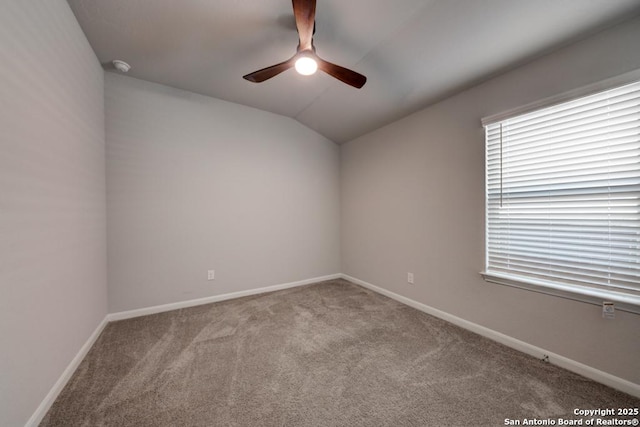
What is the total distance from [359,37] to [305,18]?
71 cm

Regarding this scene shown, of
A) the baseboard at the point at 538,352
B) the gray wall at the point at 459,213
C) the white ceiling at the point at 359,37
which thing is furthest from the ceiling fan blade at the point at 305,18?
the baseboard at the point at 538,352

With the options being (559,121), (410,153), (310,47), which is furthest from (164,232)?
(559,121)

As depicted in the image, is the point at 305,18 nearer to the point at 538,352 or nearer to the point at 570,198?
the point at 570,198

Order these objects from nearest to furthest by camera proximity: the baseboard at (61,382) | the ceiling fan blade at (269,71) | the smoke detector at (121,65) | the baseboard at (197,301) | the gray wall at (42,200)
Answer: the gray wall at (42,200) → the baseboard at (61,382) → the ceiling fan blade at (269,71) → the smoke detector at (121,65) → the baseboard at (197,301)

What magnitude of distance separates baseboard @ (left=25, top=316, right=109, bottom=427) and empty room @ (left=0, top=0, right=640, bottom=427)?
14 millimetres

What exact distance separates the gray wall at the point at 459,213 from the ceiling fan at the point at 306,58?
48.9 inches

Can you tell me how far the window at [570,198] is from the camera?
153 cm

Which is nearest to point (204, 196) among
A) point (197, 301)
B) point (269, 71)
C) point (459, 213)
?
point (197, 301)

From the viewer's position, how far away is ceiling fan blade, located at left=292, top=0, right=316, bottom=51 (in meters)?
1.37

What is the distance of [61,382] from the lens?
1560 millimetres

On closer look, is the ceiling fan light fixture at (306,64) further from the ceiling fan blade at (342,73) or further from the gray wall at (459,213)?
the gray wall at (459,213)

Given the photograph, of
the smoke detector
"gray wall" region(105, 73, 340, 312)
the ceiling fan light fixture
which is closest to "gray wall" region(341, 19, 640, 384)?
"gray wall" region(105, 73, 340, 312)

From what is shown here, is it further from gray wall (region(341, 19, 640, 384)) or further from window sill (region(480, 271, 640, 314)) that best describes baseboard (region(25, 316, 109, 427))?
window sill (region(480, 271, 640, 314))

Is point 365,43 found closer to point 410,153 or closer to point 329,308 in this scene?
point 410,153
